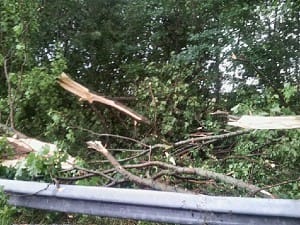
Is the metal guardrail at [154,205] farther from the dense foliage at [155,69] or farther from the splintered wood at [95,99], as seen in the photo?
the splintered wood at [95,99]

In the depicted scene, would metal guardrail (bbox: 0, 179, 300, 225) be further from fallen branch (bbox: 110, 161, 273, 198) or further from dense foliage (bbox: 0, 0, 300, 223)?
dense foliage (bbox: 0, 0, 300, 223)

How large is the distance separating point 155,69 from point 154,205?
466 centimetres

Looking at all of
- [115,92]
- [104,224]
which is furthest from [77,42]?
[104,224]

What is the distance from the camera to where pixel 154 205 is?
118 inches

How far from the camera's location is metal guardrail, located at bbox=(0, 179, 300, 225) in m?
2.65

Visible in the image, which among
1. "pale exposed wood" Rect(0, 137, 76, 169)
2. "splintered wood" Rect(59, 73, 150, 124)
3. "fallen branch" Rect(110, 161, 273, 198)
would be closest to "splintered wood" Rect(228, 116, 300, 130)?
"fallen branch" Rect(110, 161, 273, 198)

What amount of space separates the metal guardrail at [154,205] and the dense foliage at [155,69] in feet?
4.28

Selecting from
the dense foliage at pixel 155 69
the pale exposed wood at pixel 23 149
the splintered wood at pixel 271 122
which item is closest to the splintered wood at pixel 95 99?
the dense foliage at pixel 155 69

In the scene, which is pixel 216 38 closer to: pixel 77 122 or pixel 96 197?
pixel 77 122

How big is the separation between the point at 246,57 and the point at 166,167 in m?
3.15

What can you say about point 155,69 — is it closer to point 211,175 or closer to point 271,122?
point 211,175

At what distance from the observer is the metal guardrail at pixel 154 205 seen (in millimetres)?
2648

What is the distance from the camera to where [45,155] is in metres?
3.96

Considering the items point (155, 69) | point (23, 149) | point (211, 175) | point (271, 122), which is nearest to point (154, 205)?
point (211, 175)
